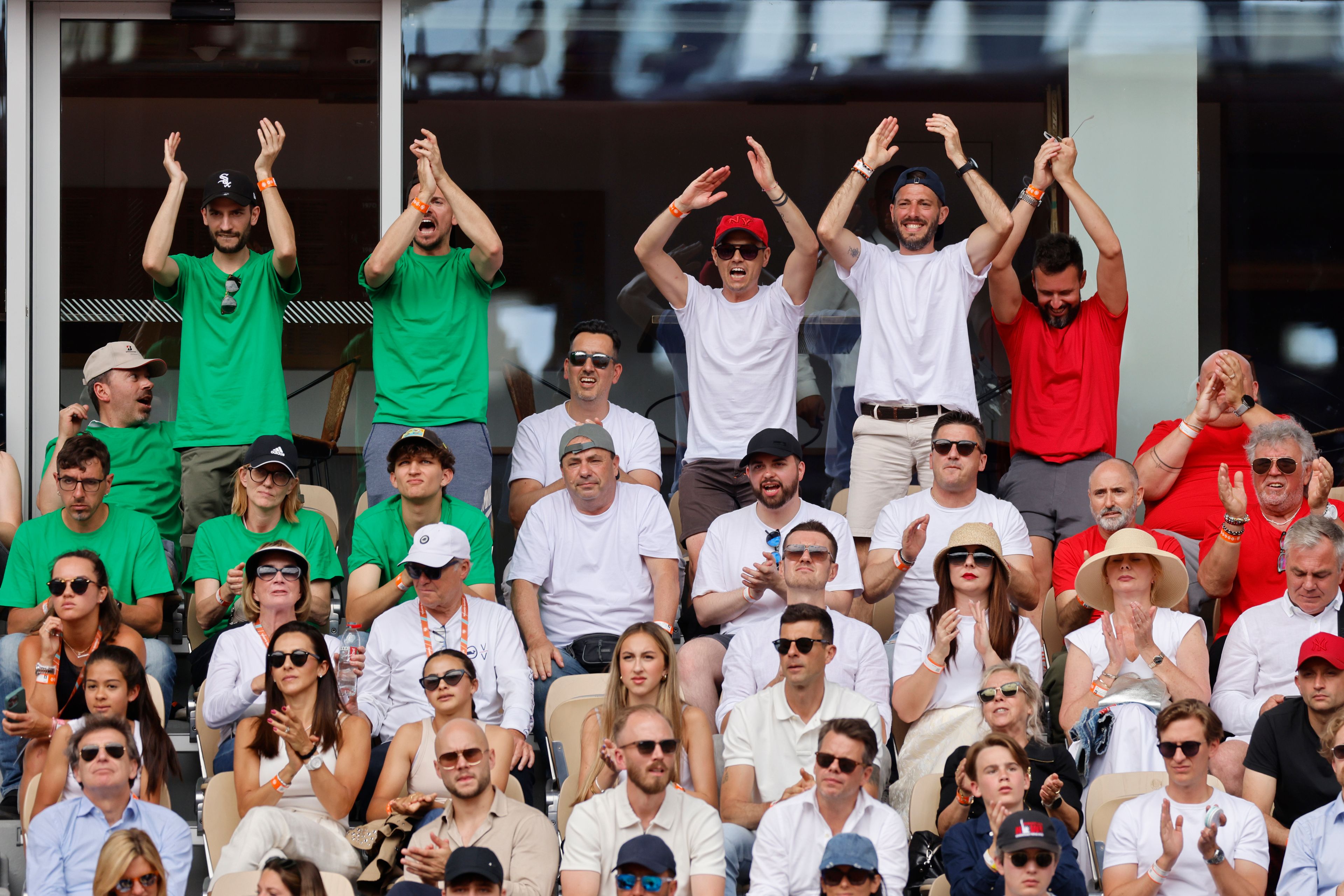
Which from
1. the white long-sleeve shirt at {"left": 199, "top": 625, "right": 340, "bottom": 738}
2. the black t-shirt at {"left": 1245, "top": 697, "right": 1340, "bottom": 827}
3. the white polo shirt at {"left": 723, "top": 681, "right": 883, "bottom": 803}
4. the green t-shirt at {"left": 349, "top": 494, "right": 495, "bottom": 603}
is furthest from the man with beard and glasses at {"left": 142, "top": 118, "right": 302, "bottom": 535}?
the black t-shirt at {"left": 1245, "top": 697, "right": 1340, "bottom": 827}

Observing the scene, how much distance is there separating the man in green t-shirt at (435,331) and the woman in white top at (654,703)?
1804mm

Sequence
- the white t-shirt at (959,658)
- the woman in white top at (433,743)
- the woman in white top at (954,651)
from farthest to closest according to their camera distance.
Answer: the white t-shirt at (959,658)
the woman in white top at (954,651)
the woman in white top at (433,743)

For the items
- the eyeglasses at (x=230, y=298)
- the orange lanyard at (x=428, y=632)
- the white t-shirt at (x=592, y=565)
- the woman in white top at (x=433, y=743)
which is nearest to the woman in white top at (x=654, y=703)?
the woman in white top at (x=433, y=743)

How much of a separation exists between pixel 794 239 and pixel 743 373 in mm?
644

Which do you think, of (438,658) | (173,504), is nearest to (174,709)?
(173,504)

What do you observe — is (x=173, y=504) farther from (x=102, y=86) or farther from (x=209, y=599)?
(x=102, y=86)

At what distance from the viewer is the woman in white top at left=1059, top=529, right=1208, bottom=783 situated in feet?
19.5

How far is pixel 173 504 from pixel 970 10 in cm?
468

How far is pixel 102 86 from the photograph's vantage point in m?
8.34

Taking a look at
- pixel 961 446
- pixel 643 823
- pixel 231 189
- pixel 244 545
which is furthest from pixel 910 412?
pixel 231 189

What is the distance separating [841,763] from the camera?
17.5 ft

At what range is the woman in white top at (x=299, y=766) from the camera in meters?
5.39

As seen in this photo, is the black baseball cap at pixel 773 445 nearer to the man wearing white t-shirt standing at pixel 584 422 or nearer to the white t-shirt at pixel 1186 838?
the man wearing white t-shirt standing at pixel 584 422

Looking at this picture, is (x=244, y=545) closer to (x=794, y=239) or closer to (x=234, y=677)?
(x=234, y=677)
